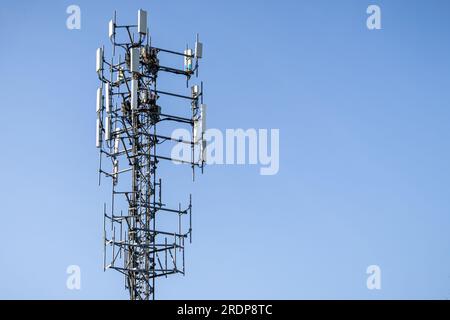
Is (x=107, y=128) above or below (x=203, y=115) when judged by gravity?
below

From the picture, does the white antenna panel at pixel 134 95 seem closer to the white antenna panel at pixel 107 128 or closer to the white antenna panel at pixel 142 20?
the white antenna panel at pixel 107 128

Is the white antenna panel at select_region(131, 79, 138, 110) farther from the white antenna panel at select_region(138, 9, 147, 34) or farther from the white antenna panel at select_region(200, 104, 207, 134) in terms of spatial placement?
the white antenna panel at select_region(200, 104, 207, 134)

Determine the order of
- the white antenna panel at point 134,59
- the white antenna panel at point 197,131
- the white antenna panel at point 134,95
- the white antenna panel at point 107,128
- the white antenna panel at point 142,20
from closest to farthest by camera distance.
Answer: the white antenna panel at point 134,95, the white antenna panel at point 134,59, the white antenna panel at point 142,20, the white antenna panel at point 107,128, the white antenna panel at point 197,131

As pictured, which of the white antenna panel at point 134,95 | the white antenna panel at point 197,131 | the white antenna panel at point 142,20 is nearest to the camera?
the white antenna panel at point 134,95

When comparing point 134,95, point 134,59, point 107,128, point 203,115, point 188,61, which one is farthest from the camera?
point 188,61

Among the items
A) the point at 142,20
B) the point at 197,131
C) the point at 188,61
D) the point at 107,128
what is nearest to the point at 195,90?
the point at 188,61

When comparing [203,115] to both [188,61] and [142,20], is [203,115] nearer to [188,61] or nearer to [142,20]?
[188,61]

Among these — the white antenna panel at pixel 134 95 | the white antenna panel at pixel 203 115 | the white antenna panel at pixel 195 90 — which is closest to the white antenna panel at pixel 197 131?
the white antenna panel at pixel 203 115

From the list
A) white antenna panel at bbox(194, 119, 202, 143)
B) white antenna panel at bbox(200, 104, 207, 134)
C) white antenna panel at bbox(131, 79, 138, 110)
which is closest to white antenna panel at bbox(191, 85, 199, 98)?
white antenna panel at bbox(200, 104, 207, 134)

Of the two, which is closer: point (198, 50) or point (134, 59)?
point (134, 59)
